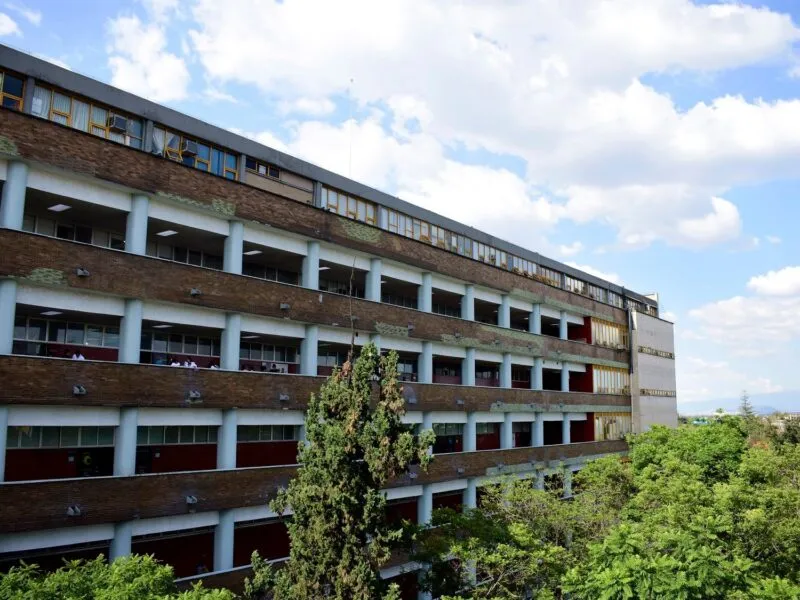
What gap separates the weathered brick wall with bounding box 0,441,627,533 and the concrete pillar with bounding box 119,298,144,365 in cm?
424

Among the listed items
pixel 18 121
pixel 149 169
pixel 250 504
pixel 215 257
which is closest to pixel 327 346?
pixel 215 257

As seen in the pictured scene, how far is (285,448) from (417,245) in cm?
1342

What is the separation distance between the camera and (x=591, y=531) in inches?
1238

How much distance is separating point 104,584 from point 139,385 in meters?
9.08

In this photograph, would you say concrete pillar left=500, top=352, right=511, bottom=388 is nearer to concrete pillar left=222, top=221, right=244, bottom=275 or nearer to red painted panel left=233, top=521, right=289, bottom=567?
red painted panel left=233, top=521, right=289, bottom=567

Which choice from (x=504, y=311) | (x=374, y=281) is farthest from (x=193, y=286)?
(x=504, y=311)

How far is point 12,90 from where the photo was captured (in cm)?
2308

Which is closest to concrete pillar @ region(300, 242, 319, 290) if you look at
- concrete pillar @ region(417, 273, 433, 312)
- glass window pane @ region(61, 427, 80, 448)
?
concrete pillar @ region(417, 273, 433, 312)

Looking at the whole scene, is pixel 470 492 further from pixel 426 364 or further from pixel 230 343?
pixel 230 343

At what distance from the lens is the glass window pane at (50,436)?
23703 millimetres

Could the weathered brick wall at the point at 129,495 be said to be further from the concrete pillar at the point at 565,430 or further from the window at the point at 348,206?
the concrete pillar at the point at 565,430

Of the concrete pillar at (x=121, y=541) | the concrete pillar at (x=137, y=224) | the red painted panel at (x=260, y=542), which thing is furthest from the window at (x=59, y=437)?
the red painted panel at (x=260, y=542)

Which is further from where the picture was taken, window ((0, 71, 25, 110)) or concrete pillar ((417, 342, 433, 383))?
concrete pillar ((417, 342, 433, 383))

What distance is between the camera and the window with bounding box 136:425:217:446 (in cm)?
2659
